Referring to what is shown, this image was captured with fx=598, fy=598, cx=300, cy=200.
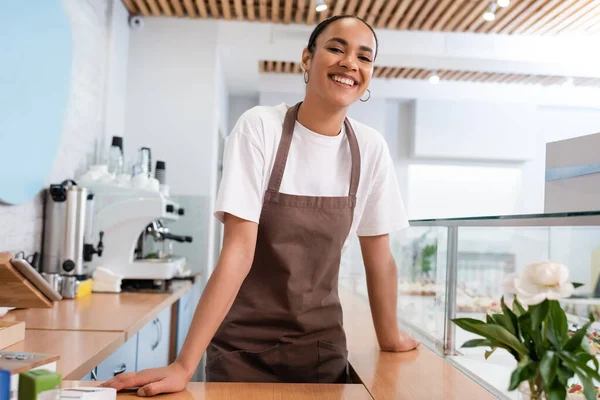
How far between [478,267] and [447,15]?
324 cm

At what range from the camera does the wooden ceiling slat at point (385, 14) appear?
4.38 m

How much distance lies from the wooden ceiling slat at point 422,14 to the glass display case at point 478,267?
238cm

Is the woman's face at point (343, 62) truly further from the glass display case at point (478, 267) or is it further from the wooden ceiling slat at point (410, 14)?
the wooden ceiling slat at point (410, 14)

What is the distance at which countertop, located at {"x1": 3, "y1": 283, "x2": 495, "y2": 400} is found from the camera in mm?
1189

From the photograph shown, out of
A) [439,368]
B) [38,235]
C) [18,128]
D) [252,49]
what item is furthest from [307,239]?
[252,49]

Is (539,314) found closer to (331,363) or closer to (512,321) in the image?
(512,321)

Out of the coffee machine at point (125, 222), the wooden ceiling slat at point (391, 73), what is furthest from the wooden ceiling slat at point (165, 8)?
the wooden ceiling slat at point (391, 73)

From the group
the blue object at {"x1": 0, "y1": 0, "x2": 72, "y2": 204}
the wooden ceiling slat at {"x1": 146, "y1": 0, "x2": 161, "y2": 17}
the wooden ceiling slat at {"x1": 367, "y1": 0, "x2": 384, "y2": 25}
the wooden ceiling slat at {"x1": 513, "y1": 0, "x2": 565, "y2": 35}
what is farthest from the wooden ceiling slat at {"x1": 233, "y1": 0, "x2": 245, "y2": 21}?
the wooden ceiling slat at {"x1": 513, "y1": 0, "x2": 565, "y2": 35}

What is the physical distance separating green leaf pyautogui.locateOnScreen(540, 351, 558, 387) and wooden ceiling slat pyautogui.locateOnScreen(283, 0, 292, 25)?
13.0ft

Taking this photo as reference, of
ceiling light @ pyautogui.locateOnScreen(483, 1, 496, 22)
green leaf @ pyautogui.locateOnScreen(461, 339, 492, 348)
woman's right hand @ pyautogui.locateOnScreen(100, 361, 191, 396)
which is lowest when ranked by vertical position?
woman's right hand @ pyautogui.locateOnScreen(100, 361, 191, 396)

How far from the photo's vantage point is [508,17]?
14.9ft

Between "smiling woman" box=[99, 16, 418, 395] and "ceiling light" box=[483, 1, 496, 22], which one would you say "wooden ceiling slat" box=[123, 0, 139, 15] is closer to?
"ceiling light" box=[483, 1, 496, 22]

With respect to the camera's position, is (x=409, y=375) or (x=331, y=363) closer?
(x=409, y=375)

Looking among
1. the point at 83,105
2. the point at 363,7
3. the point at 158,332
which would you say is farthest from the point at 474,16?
the point at 158,332
